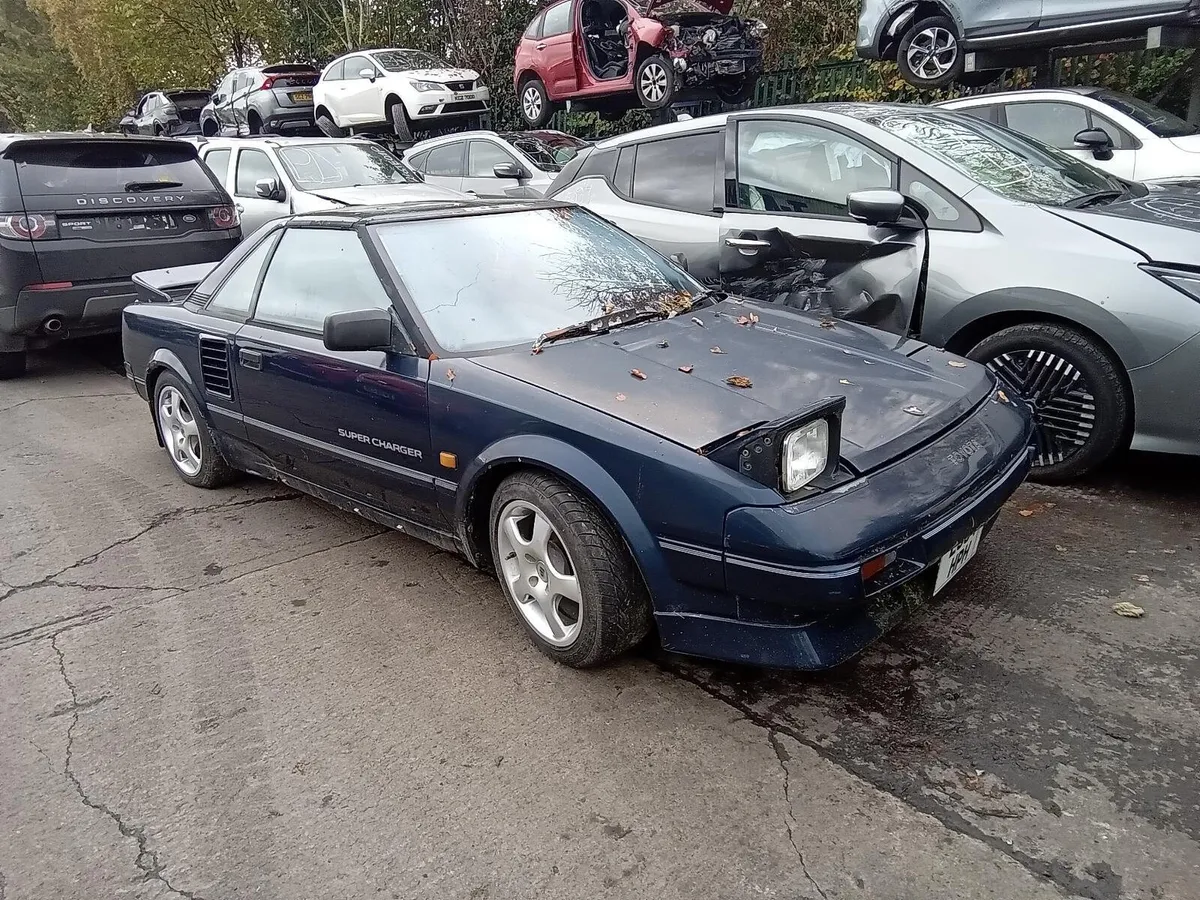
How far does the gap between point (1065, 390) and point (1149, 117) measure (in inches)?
200

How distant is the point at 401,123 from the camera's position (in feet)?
48.5

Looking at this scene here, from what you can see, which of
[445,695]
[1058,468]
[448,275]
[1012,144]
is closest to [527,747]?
[445,695]

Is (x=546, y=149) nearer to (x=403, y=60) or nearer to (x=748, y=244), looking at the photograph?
(x=403, y=60)

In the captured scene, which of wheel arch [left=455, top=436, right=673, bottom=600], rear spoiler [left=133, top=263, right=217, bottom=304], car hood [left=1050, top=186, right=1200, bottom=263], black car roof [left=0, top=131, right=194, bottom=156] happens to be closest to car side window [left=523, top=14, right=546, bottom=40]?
black car roof [left=0, top=131, right=194, bottom=156]

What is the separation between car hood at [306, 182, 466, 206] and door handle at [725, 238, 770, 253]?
4102mm

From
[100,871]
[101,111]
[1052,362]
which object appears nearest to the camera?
[100,871]

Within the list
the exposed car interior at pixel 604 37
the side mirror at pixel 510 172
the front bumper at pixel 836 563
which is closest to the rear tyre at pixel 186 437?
the front bumper at pixel 836 563

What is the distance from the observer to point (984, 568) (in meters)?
3.55

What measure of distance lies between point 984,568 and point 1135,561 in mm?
599

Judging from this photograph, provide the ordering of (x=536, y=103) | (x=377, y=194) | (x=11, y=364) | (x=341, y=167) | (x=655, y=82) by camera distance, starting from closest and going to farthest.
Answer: (x=11, y=364)
(x=377, y=194)
(x=341, y=167)
(x=655, y=82)
(x=536, y=103)

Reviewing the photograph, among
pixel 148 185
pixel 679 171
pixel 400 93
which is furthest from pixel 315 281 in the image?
pixel 400 93

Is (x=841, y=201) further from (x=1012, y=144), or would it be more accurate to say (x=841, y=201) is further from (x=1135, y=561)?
(x=1135, y=561)

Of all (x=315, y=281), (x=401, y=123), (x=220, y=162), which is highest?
(x=401, y=123)

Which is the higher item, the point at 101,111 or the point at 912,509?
the point at 101,111
